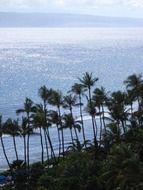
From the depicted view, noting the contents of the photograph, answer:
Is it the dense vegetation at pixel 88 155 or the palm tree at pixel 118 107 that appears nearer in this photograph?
the dense vegetation at pixel 88 155

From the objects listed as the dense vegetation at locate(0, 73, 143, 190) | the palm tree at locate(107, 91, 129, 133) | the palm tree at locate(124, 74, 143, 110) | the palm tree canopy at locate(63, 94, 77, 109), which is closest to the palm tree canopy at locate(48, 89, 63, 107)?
the dense vegetation at locate(0, 73, 143, 190)

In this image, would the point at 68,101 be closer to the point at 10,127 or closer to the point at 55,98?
the point at 55,98

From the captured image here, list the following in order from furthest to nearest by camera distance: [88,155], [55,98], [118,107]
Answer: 1. [55,98]
2. [118,107]
3. [88,155]

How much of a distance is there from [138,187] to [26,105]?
39.8m

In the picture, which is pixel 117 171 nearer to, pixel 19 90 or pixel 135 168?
pixel 135 168

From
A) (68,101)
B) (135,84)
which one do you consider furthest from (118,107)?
(68,101)

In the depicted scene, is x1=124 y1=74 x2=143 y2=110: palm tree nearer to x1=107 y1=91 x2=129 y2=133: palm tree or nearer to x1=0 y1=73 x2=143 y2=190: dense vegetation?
x1=0 y1=73 x2=143 y2=190: dense vegetation

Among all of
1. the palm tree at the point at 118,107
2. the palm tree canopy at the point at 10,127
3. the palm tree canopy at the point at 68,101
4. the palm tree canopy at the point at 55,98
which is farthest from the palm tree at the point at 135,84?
the palm tree canopy at the point at 10,127

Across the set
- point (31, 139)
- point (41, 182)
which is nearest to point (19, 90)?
point (31, 139)

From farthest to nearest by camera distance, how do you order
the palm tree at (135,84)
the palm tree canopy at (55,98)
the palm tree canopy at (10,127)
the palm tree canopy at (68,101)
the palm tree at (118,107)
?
1. the palm tree canopy at (68,101)
2. the palm tree at (135,84)
3. the palm tree canopy at (55,98)
4. the palm tree at (118,107)
5. the palm tree canopy at (10,127)

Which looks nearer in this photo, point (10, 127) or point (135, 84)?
point (10, 127)

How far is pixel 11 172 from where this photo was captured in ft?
241

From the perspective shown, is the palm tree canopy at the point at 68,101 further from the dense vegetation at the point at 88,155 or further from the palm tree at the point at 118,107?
the palm tree at the point at 118,107

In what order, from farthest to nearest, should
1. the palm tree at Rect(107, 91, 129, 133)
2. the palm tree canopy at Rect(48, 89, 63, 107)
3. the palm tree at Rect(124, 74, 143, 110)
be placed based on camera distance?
the palm tree at Rect(124, 74, 143, 110) < the palm tree canopy at Rect(48, 89, 63, 107) < the palm tree at Rect(107, 91, 129, 133)
